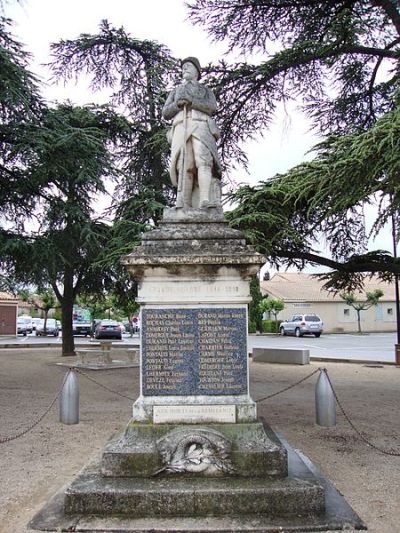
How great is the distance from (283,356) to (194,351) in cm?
1315

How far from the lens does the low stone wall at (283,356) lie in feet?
56.5

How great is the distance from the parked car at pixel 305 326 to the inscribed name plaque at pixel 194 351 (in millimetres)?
32662

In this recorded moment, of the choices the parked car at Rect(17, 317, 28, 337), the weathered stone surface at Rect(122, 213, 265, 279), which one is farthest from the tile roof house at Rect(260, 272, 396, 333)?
the weathered stone surface at Rect(122, 213, 265, 279)

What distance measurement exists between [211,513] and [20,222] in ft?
35.5

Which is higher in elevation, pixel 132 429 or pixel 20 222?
pixel 20 222

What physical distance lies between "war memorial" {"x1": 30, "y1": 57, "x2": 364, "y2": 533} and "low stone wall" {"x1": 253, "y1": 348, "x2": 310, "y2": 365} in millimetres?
12113

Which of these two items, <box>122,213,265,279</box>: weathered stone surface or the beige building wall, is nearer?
<box>122,213,265,279</box>: weathered stone surface

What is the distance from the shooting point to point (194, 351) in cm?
503

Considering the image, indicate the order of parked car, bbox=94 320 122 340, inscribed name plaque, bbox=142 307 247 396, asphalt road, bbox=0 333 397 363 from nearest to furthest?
1. inscribed name plaque, bbox=142 307 247 396
2. asphalt road, bbox=0 333 397 363
3. parked car, bbox=94 320 122 340

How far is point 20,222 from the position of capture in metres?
13.2

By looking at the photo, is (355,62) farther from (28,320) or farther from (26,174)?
(28,320)

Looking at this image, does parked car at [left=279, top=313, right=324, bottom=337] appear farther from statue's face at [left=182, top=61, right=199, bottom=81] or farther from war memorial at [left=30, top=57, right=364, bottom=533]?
statue's face at [left=182, top=61, right=199, bottom=81]

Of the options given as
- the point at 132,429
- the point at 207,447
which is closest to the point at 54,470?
the point at 132,429

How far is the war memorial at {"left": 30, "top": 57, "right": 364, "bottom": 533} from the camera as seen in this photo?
411cm
